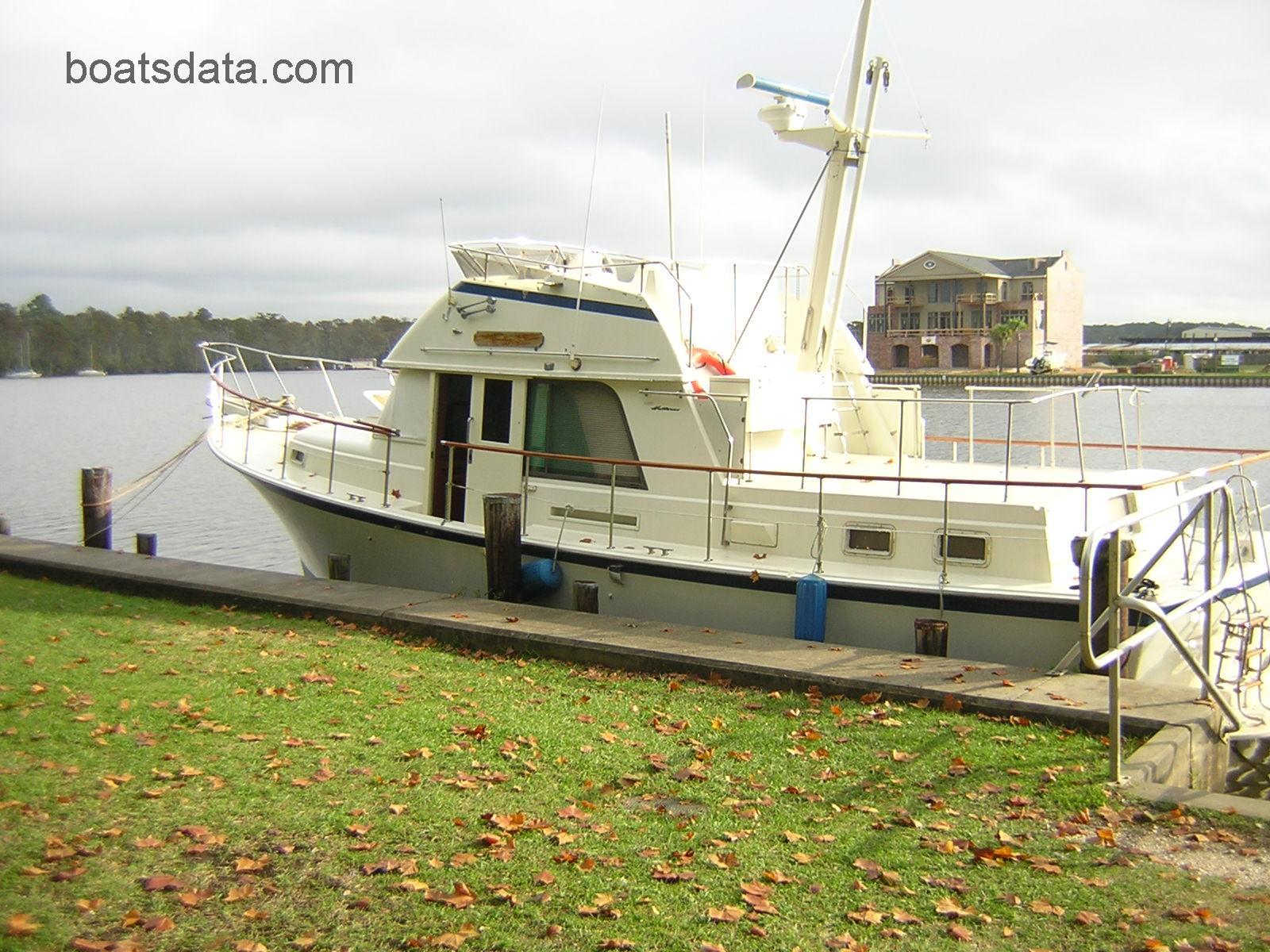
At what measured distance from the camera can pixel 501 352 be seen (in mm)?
11391

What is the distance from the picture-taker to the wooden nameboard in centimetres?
1117

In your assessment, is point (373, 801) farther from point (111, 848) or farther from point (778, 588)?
point (778, 588)

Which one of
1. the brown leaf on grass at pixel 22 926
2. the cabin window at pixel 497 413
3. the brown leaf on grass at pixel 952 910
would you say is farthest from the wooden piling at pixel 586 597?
the brown leaf on grass at pixel 22 926

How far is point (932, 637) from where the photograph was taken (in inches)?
330

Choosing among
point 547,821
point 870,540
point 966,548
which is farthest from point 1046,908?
point 870,540

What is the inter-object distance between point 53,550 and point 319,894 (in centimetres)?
867

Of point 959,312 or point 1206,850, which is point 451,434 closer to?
point 1206,850

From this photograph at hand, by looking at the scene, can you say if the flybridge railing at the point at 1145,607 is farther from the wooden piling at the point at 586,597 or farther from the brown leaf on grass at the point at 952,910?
the wooden piling at the point at 586,597

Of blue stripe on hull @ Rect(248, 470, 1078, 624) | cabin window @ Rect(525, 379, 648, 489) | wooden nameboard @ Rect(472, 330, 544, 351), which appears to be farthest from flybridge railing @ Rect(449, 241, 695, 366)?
blue stripe on hull @ Rect(248, 470, 1078, 624)

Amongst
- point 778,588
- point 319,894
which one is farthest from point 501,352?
point 319,894

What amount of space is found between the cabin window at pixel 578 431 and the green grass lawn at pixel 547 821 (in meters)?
3.65

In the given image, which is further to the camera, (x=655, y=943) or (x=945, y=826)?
(x=945, y=826)

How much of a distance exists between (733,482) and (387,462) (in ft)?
12.4

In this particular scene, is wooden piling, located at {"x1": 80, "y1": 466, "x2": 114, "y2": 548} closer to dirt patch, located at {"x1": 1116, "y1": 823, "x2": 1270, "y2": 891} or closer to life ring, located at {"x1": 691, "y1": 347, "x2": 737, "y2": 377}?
life ring, located at {"x1": 691, "y1": 347, "x2": 737, "y2": 377}
